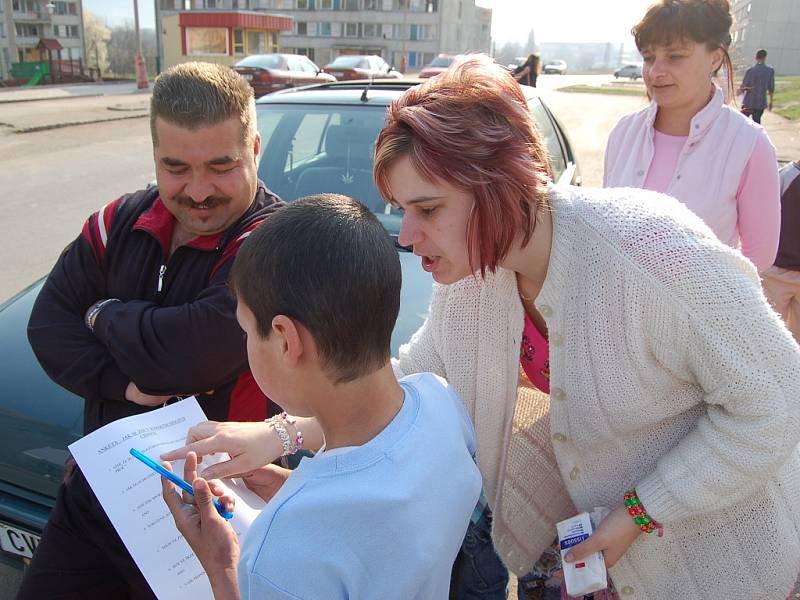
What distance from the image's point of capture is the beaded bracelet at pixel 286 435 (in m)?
1.53

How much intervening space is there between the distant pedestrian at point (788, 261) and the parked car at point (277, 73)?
51.9ft

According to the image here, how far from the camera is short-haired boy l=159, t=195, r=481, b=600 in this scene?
0.99 m

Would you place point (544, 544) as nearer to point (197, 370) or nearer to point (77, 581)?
point (197, 370)

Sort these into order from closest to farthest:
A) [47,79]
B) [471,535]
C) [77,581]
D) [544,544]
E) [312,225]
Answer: [312,225] → [77,581] → [544,544] → [471,535] → [47,79]

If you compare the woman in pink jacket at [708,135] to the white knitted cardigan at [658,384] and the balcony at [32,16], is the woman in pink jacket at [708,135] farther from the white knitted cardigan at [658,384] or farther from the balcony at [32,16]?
the balcony at [32,16]

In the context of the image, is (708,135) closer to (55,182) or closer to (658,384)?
(658,384)

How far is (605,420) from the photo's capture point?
4.87ft

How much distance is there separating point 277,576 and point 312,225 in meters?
0.55

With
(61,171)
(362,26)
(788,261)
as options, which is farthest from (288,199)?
(362,26)

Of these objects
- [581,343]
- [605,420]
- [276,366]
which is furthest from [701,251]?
[276,366]

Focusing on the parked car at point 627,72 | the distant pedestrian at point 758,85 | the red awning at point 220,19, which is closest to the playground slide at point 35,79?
the red awning at point 220,19

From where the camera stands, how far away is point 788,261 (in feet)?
11.0

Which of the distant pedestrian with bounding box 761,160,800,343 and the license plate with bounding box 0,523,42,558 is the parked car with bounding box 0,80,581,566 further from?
the distant pedestrian with bounding box 761,160,800,343

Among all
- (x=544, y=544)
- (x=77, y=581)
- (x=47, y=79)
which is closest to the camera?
(x=77, y=581)
